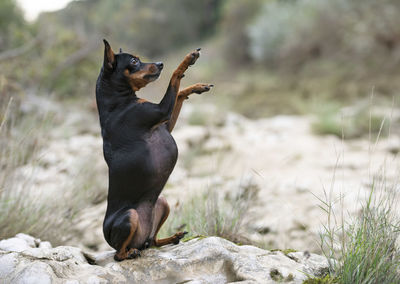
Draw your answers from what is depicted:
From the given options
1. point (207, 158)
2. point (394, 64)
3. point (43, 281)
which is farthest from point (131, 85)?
point (394, 64)

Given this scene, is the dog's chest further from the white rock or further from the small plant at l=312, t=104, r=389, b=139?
the small plant at l=312, t=104, r=389, b=139

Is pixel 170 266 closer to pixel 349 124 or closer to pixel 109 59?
pixel 109 59

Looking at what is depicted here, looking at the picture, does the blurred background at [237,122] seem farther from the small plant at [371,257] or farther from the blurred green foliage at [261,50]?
the small plant at [371,257]

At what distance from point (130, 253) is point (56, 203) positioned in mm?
1292

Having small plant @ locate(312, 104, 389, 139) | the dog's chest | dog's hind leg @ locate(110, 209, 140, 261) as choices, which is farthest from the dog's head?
small plant @ locate(312, 104, 389, 139)

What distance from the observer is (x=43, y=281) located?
1.85 metres

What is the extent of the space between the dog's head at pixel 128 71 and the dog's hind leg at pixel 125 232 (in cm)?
67

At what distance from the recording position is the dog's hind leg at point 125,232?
2158mm

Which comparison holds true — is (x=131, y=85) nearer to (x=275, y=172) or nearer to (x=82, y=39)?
(x=275, y=172)

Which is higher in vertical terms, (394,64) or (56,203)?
(394,64)

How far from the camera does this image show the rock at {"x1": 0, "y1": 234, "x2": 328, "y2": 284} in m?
1.95

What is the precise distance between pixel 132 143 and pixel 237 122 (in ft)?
24.9

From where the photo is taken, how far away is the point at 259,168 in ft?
21.1

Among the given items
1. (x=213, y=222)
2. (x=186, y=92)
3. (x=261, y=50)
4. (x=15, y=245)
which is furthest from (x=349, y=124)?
(x=261, y=50)
